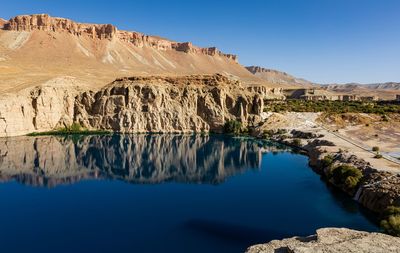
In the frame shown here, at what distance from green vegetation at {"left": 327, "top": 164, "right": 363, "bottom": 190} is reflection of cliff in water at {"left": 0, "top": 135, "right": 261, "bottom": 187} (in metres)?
14.4

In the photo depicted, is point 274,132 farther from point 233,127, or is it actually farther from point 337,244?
point 337,244

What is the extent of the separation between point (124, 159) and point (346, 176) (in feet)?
116

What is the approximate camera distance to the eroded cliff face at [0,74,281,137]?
87.7 metres

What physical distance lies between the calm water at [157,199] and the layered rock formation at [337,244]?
448 centimetres

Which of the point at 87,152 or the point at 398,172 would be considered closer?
the point at 398,172

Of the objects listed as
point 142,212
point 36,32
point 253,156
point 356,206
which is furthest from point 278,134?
point 36,32

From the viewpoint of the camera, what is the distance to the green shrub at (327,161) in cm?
5038

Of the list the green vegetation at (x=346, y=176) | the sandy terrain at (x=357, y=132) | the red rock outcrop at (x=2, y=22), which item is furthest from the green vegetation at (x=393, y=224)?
the red rock outcrop at (x=2, y=22)

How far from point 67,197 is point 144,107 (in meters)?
52.3

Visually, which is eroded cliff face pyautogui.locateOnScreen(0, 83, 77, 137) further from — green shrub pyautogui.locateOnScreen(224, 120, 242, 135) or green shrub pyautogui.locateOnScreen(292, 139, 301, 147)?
green shrub pyautogui.locateOnScreen(292, 139, 301, 147)

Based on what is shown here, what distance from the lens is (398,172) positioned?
39.2 metres

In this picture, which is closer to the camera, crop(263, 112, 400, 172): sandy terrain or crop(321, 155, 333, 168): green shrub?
crop(263, 112, 400, 172): sandy terrain

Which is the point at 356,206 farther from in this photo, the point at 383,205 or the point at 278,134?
the point at 278,134

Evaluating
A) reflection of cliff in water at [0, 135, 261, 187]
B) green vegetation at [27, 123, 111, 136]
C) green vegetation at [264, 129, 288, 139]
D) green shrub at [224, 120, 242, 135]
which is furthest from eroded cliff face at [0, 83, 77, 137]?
green vegetation at [264, 129, 288, 139]
